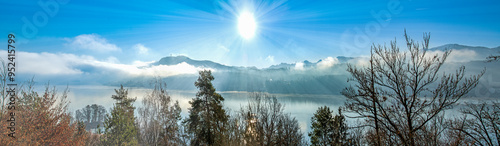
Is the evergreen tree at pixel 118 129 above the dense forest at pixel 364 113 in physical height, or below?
below

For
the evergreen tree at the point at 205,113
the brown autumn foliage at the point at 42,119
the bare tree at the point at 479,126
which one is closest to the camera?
the bare tree at the point at 479,126

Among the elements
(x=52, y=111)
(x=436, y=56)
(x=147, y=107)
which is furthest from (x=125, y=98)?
(x=436, y=56)

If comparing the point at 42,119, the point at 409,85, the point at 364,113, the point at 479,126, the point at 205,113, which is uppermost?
the point at 409,85

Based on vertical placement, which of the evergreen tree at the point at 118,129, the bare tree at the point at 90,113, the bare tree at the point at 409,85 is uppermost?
the bare tree at the point at 409,85

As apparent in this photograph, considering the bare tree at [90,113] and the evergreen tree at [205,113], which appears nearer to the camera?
the evergreen tree at [205,113]

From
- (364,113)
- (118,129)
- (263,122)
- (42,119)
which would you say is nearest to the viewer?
(364,113)

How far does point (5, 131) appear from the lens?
8.98 m

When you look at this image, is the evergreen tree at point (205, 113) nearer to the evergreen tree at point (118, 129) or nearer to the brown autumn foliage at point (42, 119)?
the brown autumn foliage at point (42, 119)

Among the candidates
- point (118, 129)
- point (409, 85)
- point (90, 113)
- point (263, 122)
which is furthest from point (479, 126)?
point (90, 113)

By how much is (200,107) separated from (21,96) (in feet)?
35.6

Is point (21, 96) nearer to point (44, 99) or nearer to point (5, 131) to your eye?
point (44, 99)

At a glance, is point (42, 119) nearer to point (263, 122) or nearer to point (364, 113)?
point (263, 122)

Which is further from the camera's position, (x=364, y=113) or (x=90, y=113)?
(x=90, y=113)

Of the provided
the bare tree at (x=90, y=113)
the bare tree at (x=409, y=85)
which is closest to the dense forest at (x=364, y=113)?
the bare tree at (x=409, y=85)
